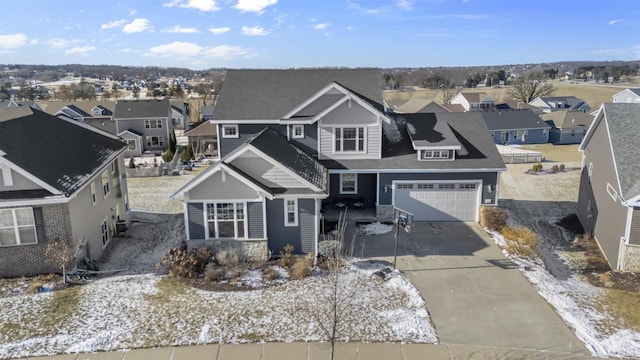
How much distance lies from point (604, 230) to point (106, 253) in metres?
23.0

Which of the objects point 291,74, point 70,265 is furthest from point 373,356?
point 291,74

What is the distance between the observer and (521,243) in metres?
20.9

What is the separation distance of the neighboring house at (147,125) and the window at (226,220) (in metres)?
36.2

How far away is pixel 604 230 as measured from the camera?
71.4 ft

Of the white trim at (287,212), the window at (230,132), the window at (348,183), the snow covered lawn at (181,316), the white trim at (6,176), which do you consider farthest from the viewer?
the window at (230,132)

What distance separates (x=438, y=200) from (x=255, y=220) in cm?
1062

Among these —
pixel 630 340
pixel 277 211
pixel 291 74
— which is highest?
pixel 291 74

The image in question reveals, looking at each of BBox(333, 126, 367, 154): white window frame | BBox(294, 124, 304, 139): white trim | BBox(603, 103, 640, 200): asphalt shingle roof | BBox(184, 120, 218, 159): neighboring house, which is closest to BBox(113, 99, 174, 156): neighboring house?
BBox(184, 120, 218, 159): neighboring house

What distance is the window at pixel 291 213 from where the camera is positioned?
1930cm

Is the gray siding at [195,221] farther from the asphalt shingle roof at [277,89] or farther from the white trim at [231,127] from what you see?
the asphalt shingle roof at [277,89]

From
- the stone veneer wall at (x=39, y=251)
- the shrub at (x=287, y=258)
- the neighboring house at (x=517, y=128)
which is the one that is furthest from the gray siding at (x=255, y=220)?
the neighboring house at (x=517, y=128)

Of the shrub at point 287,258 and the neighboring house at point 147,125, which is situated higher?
the neighboring house at point 147,125

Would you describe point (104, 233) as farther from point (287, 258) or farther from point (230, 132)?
point (287, 258)

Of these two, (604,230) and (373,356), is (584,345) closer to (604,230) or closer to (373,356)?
(373,356)
